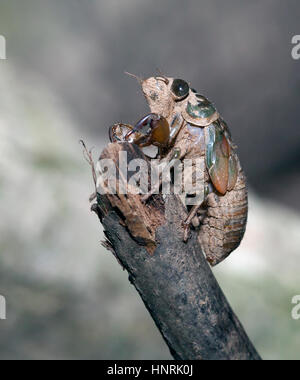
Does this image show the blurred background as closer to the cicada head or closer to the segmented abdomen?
the segmented abdomen

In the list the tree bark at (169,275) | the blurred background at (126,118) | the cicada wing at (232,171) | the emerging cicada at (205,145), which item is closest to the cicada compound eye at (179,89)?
the emerging cicada at (205,145)

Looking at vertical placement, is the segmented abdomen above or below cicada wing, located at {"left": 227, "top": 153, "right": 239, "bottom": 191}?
below

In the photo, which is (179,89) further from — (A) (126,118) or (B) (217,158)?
(A) (126,118)

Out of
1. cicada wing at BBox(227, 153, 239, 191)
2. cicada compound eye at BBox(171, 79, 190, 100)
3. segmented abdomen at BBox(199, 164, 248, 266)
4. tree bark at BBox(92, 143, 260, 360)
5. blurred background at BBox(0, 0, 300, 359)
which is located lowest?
tree bark at BBox(92, 143, 260, 360)

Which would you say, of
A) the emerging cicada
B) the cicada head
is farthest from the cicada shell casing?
the cicada head

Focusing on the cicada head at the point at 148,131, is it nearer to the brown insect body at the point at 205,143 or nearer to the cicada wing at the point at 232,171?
the brown insect body at the point at 205,143
